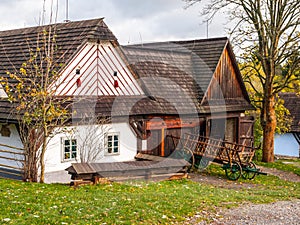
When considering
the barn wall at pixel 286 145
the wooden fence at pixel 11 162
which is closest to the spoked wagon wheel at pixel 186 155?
the wooden fence at pixel 11 162

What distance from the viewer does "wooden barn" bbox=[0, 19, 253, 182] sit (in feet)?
52.7

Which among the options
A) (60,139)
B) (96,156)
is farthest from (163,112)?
(60,139)

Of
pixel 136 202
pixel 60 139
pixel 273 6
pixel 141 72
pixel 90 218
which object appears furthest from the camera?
pixel 273 6

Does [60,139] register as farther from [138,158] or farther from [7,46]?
[7,46]

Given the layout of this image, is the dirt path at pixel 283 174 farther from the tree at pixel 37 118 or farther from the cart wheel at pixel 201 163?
the tree at pixel 37 118

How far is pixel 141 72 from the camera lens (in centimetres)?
2058

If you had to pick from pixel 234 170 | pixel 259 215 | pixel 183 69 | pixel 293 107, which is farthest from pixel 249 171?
pixel 293 107

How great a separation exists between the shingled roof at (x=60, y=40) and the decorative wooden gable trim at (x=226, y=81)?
673 centimetres

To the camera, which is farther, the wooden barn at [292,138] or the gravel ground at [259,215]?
the wooden barn at [292,138]

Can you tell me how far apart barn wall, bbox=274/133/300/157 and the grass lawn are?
2261cm

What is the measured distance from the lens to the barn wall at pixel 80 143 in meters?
15.5

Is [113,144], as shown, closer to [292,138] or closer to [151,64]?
[151,64]

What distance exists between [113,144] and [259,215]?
7.63m

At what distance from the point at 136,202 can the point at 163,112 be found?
A: 857 centimetres
